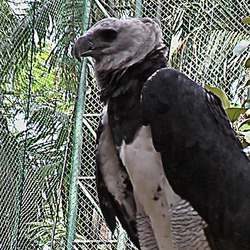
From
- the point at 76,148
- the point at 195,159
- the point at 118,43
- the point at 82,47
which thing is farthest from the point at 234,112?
the point at 76,148

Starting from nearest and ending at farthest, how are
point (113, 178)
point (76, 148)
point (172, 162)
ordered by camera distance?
point (172, 162)
point (113, 178)
point (76, 148)

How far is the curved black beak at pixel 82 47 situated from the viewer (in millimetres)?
2266

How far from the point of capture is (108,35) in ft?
7.56

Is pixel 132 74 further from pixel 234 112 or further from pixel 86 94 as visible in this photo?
pixel 86 94

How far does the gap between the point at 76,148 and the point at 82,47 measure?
1094 millimetres

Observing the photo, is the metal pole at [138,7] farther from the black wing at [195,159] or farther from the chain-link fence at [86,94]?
the black wing at [195,159]

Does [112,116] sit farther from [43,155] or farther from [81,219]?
[43,155]

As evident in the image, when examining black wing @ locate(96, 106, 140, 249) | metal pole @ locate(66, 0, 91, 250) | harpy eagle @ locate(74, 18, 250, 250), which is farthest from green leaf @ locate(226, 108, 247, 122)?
metal pole @ locate(66, 0, 91, 250)

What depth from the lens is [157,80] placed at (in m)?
2.09

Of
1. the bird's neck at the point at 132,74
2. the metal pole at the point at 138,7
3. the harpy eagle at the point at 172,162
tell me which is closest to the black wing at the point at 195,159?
the harpy eagle at the point at 172,162

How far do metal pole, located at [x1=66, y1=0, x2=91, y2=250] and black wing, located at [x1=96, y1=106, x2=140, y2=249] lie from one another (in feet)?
3.15

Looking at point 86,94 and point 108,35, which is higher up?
point 108,35

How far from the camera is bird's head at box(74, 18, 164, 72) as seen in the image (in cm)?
226

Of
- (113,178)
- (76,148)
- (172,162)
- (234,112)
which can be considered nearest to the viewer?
(172,162)
